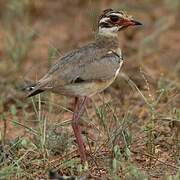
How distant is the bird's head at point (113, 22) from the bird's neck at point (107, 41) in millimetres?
24

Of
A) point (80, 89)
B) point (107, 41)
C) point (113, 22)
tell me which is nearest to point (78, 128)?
point (80, 89)

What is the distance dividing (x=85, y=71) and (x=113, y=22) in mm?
573

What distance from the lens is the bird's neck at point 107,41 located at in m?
4.72

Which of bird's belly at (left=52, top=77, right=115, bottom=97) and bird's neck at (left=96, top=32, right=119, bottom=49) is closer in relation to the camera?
bird's belly at (left=52, top=77, right=115, bottom=97)

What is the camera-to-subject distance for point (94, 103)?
4969 mm

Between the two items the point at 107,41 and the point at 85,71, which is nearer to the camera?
the point at 85,71

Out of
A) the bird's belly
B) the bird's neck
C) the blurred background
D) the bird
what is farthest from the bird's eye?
the bird's belly

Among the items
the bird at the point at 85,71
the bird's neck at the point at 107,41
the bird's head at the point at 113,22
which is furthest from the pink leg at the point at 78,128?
the bird's head at the point at 113,22

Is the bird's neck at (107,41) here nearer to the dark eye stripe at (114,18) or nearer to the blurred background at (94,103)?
the dark eye stripe at (114,18)

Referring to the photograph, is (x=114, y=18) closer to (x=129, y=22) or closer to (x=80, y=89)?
(x=129, y=22)

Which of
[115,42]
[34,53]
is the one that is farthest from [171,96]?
[34,53]

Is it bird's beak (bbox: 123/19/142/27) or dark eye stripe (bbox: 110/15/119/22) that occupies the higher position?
dark eye stripe (bbox: 110/15/119/22)

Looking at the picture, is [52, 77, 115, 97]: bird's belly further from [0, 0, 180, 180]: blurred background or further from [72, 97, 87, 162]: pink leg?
[0, 0, 180, 180]: blurred background

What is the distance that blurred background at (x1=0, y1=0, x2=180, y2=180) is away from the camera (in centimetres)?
442
